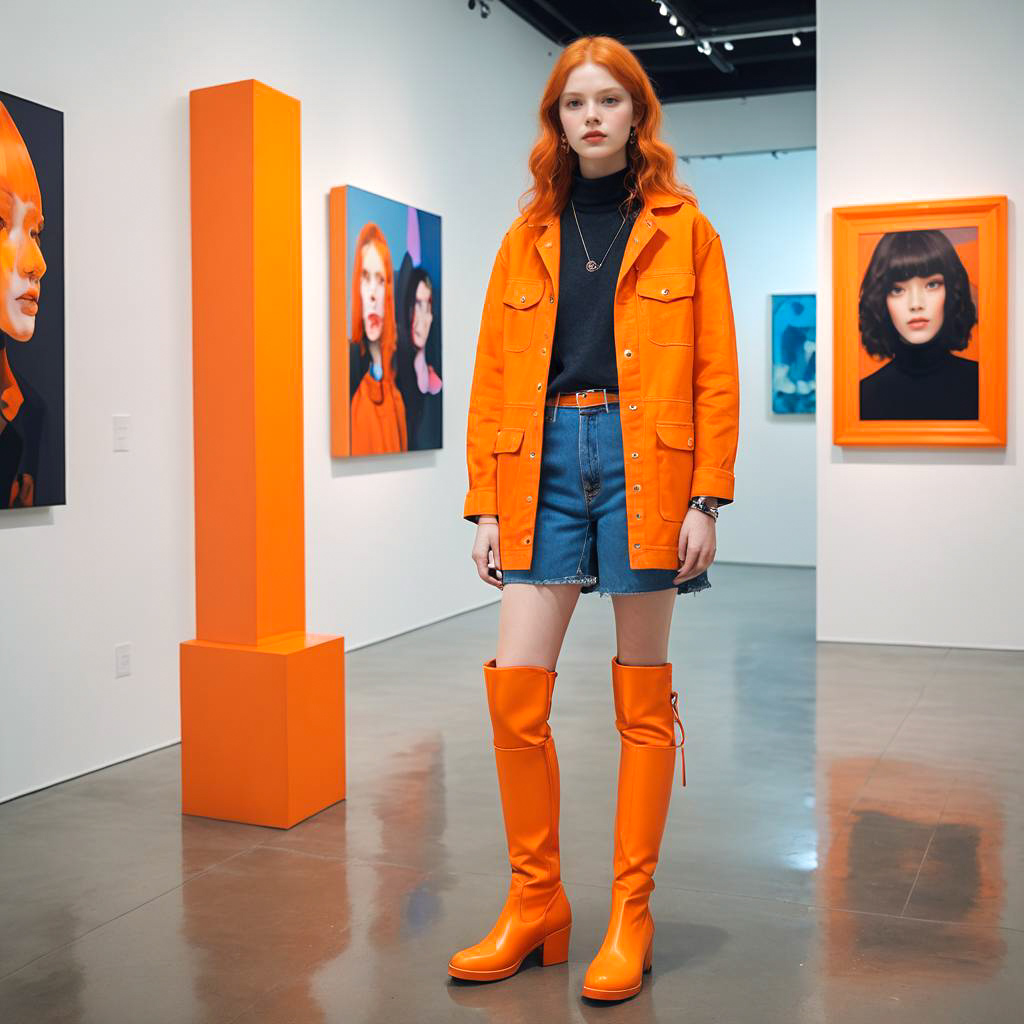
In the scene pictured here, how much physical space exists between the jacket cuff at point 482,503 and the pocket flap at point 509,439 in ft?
0.29

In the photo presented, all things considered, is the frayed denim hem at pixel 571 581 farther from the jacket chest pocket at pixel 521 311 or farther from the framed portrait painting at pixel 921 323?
the framed portrait painting at pixel 921 323

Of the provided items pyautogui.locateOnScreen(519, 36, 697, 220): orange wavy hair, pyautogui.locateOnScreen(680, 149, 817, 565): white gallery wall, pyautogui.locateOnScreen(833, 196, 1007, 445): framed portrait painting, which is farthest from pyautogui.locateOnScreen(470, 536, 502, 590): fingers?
pyautogui.locateOnScreen(680, 149, 817, 565): white gallery wall

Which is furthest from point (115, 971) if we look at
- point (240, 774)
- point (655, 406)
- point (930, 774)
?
point (930, 774)

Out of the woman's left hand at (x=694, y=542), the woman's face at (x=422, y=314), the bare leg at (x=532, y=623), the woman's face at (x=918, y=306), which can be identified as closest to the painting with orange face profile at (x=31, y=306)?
the bare leg at (x=532, y=623)

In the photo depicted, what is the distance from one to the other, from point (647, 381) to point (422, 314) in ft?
15.1

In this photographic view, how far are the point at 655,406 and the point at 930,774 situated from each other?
217 cm

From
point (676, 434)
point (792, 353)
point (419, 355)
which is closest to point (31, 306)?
point (676, 434)

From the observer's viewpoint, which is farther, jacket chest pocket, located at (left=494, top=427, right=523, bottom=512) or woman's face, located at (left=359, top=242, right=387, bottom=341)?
woman's face, located at (left=359, top=242, right=387, bottom=341)

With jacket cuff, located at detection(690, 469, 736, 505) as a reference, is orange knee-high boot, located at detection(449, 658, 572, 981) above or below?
below

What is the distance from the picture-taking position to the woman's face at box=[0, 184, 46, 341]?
3.72 m

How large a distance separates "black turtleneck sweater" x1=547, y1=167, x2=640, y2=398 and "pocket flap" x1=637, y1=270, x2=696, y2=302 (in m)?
0.07

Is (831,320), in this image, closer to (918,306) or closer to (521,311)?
(918,306)

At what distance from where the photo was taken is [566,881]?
9.86ft

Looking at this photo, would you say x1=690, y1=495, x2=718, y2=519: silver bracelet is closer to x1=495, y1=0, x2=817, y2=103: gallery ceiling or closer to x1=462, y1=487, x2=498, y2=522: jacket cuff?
x1=462, y1=487, x2=498, y2=522: jacket cuff
